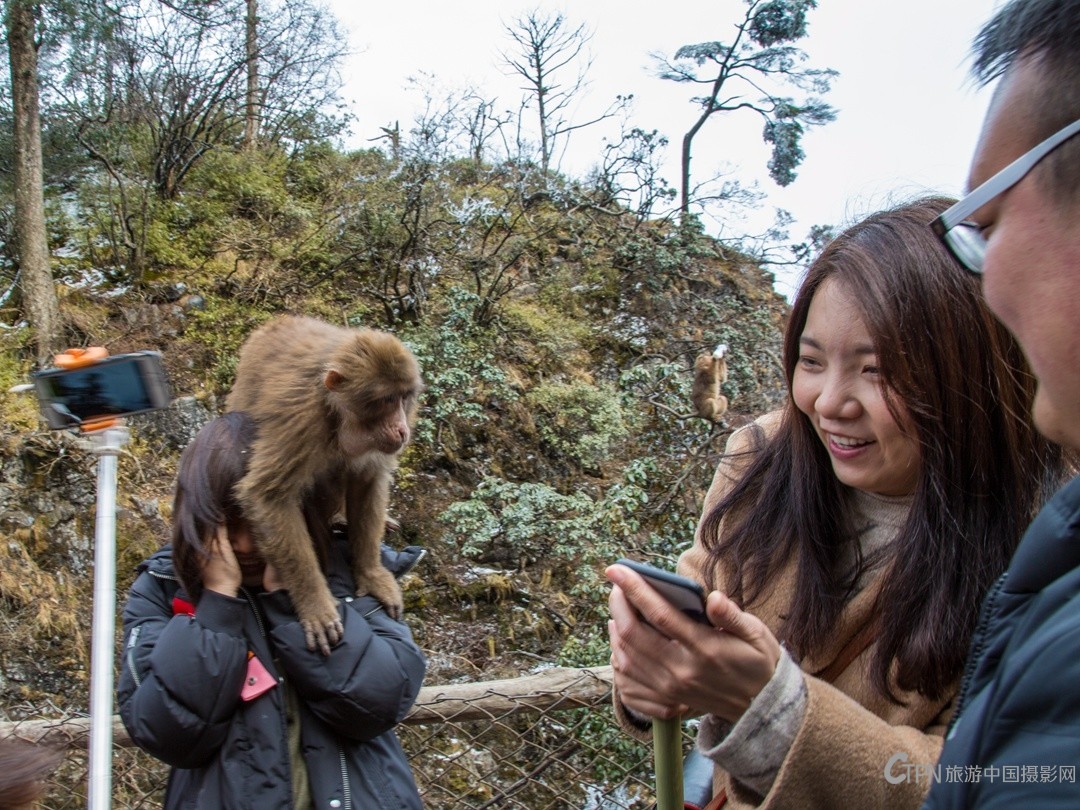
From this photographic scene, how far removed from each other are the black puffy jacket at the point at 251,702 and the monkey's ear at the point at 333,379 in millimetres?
1026

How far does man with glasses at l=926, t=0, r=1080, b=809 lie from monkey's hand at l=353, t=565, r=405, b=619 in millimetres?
1736

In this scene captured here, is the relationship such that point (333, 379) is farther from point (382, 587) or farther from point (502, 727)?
point (502, 727)

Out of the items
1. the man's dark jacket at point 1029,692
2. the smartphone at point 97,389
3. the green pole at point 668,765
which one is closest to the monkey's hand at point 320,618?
the smartphone at point 97,389

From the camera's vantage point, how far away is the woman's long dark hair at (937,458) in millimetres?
1184

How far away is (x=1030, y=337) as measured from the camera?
2.34ft

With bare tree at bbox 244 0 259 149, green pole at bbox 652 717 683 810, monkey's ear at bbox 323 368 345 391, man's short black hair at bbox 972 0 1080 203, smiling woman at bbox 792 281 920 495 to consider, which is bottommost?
green pole at bbox 652 717 683 810

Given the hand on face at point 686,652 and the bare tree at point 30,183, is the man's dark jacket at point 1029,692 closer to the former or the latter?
the hand on face at point 686,652

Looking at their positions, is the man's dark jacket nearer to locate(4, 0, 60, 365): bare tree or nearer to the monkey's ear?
the monkey's ear

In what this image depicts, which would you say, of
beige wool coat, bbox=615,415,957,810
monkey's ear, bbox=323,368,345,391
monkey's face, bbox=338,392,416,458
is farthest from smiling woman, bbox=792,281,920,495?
monkey's ear, bbox=323,368,345,391

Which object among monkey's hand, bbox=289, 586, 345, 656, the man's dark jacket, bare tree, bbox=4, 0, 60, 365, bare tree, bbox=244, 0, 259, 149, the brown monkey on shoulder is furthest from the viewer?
bare tree, bbox=244, 0, 259, 149

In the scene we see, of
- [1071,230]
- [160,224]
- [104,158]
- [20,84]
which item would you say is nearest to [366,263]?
[160,224]

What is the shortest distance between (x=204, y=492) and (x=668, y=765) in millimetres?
1248

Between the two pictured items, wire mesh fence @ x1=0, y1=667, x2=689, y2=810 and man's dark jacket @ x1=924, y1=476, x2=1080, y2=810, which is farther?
wire mesh fence @ x1=0, y1=667, x2=689, y2=810

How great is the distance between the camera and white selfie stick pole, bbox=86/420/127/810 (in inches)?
55.0
